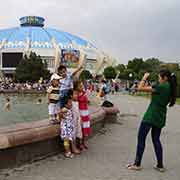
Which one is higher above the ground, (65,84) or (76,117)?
(65,84)

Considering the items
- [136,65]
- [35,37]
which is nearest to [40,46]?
[35,37]

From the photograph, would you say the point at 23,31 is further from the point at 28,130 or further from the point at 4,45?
the point at 28,130

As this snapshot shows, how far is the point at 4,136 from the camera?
5141 mm

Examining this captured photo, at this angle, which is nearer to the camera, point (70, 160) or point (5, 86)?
point (70, 160)

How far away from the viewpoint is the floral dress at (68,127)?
6.15m

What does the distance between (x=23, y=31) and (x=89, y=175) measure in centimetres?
9383

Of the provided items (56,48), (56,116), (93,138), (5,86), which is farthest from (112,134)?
(56,48)

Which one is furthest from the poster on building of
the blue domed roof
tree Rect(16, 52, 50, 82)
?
the blue domed roof

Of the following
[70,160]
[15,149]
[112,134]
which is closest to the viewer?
[15,149]

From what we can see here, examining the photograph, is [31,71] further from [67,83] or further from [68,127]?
[68,127]

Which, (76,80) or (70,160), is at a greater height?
(76,80)

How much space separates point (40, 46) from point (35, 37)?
4620mm

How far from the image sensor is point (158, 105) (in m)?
5.29

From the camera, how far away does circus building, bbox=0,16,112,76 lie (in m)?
85.3
